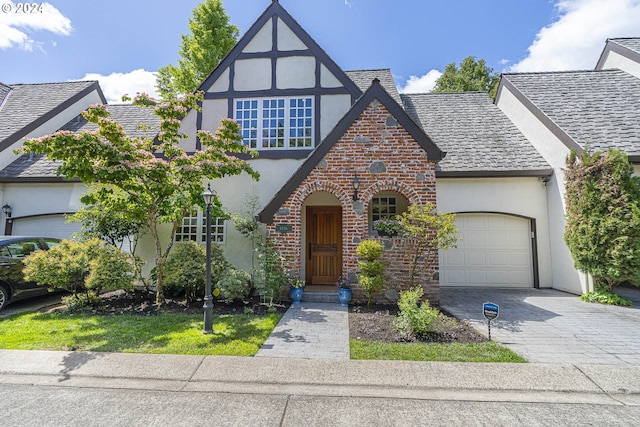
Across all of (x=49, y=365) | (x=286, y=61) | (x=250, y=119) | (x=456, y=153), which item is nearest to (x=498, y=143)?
(x=456, y=153)

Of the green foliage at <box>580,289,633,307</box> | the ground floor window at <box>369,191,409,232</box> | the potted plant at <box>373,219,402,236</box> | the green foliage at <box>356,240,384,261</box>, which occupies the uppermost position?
the ground floor window at <box>369,191,409,232</box>

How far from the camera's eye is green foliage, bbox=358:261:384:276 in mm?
6711

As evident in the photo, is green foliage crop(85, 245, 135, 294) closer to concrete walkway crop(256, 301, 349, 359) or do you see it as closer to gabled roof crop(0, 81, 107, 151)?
concrete walkway crop(256, 301, 349, 359)

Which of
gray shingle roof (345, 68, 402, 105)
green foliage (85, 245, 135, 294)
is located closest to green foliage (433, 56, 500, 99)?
gray shingle roof (345, 68, 402, 105)

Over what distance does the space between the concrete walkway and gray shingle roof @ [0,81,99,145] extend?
12205 mm

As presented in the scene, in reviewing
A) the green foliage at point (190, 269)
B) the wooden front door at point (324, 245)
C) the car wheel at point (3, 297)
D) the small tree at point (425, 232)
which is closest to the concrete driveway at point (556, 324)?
the small tree at point (425, 232)

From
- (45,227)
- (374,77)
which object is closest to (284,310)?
(45,227)

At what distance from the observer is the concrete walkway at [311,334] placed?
14.9ft

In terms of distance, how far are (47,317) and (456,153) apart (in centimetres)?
1204

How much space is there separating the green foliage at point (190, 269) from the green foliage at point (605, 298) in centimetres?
971

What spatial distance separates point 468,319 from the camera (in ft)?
20.1

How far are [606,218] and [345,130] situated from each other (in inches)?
272

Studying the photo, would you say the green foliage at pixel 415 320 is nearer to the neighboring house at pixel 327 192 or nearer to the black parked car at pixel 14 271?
the neighboring house at pixel 327 192

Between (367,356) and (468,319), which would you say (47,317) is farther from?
(468,319)
